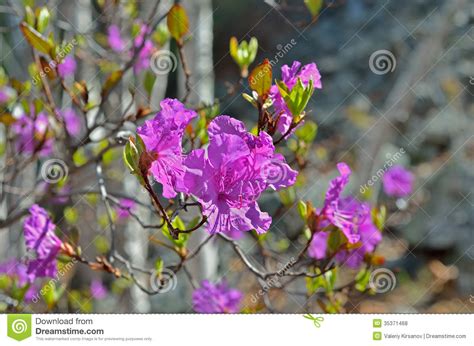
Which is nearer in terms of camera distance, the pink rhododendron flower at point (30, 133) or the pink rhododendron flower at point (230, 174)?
the pink rhododendron flower at point (230, 174)

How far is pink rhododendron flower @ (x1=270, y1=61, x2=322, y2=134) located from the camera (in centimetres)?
83

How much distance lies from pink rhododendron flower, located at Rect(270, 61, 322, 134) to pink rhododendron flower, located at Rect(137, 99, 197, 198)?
0.50 ft

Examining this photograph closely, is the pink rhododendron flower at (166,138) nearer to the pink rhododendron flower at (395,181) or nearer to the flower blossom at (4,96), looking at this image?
the flower blossom at (4,96)

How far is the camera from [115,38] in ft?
6.79

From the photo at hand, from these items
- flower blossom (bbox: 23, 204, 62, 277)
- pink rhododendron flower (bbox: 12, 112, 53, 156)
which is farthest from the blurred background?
flower blossom (bbox: 23, 204, 62, 277)

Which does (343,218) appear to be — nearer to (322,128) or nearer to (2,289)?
(2,289)

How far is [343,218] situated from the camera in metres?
1.05

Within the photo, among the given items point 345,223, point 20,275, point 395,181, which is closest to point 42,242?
point 20,275

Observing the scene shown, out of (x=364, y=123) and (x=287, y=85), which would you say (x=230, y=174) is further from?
(x=364, y=123)

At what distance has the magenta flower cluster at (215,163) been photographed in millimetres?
718

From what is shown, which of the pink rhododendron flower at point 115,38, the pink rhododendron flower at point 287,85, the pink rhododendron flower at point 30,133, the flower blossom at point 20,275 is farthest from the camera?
the pink rhododendron flower at point 115,38

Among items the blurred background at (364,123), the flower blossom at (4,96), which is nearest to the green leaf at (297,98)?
the blurred background at (364,123)
